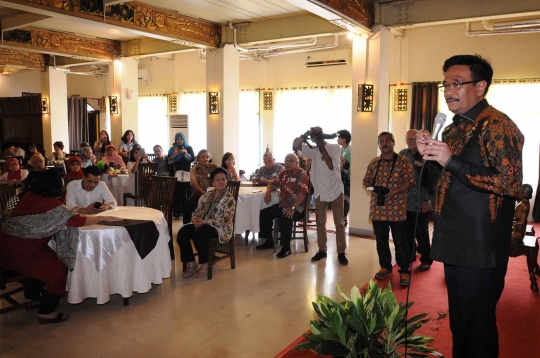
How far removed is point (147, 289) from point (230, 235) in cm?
107

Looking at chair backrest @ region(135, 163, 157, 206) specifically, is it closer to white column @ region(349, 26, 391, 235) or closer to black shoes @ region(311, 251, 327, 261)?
black shoes @ region(311, 251, 327, 261)

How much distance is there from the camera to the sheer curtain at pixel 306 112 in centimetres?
904

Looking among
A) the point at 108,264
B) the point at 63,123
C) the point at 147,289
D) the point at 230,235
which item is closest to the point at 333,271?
the point at 230,235

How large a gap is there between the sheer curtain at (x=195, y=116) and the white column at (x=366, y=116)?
545cm

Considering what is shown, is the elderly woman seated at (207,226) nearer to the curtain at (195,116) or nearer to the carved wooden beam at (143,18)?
the carved wooden beam at (143,18)

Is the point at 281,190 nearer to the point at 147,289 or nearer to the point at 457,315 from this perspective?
the point at 147,289

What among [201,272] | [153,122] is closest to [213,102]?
[201,272]

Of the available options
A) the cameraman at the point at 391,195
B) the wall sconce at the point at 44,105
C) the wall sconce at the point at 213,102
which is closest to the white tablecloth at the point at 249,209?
the cameraman at the point at 391,195

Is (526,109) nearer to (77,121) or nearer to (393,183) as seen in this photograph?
(393,183)

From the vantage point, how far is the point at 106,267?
356 centimetres

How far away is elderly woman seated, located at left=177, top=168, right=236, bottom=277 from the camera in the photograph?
4.42m

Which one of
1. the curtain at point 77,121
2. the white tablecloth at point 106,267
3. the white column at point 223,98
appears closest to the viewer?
the white tablecloth at point 106,267

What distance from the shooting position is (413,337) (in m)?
1.92

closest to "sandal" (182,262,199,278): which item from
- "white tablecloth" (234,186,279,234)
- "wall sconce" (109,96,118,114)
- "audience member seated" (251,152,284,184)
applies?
"white tablecloth" (234,186,279,234)
